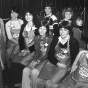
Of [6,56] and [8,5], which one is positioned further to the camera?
[8,5]

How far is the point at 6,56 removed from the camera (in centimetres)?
431

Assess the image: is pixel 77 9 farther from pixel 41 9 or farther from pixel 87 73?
pixel 87 73

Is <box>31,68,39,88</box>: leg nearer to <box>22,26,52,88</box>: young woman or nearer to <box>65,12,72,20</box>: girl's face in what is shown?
<box>22,26,52,88</box>: young woman

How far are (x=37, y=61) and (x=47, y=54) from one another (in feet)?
0.65

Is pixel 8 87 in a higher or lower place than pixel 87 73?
lower

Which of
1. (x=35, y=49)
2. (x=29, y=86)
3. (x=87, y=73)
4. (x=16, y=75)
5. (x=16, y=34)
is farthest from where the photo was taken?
(x=16, y=34)

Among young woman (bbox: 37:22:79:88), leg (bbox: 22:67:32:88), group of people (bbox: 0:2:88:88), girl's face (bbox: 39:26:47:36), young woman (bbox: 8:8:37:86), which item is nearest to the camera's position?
group of people (bbox: 0:2:88:88)

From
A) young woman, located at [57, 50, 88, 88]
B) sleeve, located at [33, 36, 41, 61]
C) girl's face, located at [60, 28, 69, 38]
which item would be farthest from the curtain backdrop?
young woman, located at [57, 50, 88, 88]

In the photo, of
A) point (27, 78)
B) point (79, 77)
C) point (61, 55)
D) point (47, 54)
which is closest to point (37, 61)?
point (47, 54)

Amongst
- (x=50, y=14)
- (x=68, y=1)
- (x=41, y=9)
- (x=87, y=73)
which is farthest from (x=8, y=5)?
(x=87, y=73)

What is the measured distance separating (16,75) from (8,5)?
6.16 ft

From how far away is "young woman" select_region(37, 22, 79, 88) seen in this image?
2888mm

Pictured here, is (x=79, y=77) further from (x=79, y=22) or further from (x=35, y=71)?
(x=79, y=22)

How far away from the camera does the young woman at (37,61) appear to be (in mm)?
3137
